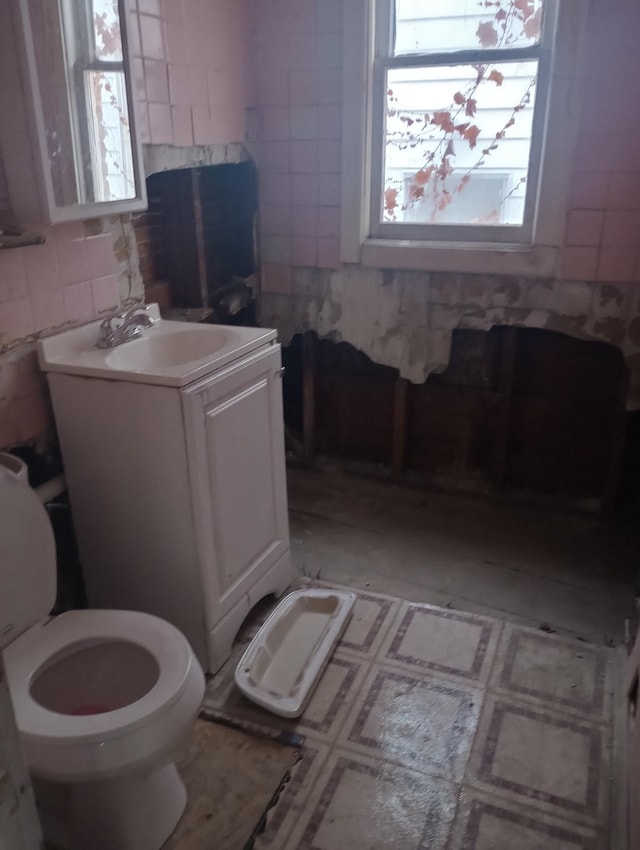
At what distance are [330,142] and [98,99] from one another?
3.59 ft

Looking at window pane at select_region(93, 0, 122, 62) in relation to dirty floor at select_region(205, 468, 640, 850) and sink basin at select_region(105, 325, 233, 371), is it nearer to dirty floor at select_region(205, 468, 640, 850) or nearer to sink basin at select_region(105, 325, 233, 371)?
sink basin at select_region(105, 325, 233, 371)

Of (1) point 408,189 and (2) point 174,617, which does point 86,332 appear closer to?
(2) point 174,617

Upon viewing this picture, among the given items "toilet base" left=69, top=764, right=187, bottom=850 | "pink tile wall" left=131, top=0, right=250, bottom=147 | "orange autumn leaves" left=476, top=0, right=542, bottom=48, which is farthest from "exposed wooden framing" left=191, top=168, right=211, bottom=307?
"toilet base" left=69, top=764, right=187, bottom=850

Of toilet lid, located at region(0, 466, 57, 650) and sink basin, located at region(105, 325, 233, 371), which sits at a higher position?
sink basin, located at region(105, 325, 233, 371)

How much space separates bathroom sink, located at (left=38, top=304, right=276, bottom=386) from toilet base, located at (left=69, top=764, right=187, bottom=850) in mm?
915

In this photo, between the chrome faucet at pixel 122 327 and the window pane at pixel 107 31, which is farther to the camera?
the chrome faucet at pixel 122 327

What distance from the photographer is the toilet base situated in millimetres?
1453

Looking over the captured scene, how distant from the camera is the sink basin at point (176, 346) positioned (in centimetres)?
209

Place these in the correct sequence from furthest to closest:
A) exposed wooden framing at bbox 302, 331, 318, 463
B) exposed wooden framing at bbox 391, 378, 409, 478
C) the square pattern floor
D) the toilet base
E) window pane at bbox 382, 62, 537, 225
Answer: exposed wooden framing at bbox 302, 331, 318, 463
exposed wooden framing at bbox 391, 378, 409, 478
window pane at bbox 382, 62, 537, 225
the square pattern floor
the toilet base

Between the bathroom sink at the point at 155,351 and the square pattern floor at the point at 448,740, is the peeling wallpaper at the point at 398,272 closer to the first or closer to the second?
the bathroom sink at the point at 155,351

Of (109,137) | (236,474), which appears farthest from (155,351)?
(109,137)

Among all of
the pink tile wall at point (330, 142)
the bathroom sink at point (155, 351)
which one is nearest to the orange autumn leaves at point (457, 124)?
the pink tile wall at point (330, 142)

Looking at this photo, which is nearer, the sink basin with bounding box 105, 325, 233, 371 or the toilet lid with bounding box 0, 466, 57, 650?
the toilet lid with bounding box 0, 466, 57, 650

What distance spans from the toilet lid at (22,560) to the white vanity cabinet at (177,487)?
307mm
